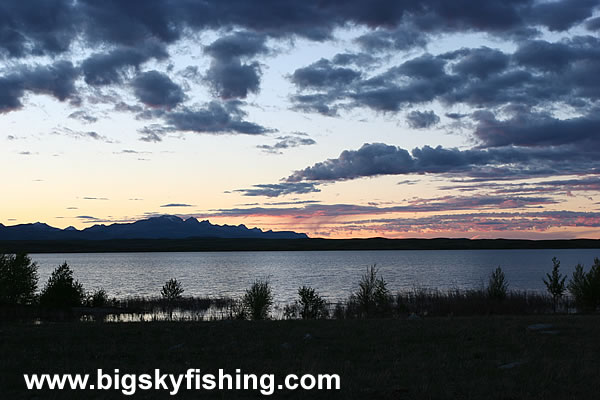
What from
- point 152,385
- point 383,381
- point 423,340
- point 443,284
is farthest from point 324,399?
point 443,284

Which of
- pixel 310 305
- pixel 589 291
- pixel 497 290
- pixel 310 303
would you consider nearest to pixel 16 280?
pixel 310 305

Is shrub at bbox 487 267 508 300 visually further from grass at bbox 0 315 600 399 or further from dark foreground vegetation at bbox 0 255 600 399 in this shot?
grass at bbox 0 315 600 399

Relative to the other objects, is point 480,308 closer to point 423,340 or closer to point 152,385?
point 423,340

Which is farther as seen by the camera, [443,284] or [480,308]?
Result: [443,284]

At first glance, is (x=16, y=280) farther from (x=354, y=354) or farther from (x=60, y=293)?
(x=354, y=354)

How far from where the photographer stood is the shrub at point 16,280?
49.0m

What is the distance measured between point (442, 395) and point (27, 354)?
1522 cm

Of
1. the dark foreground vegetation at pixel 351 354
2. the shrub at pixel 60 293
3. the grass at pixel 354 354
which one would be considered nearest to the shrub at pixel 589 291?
the dark foreground vegetation at pixel 351 354

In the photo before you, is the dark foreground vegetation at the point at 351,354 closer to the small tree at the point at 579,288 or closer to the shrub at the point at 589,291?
the shrub at the point at 589,291

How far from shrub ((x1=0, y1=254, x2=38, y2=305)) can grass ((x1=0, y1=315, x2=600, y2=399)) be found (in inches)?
Answer: 1017

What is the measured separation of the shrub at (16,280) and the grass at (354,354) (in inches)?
1017

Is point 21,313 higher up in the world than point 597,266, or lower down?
lower down

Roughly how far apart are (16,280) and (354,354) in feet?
137

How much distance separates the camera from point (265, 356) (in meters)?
19.4
